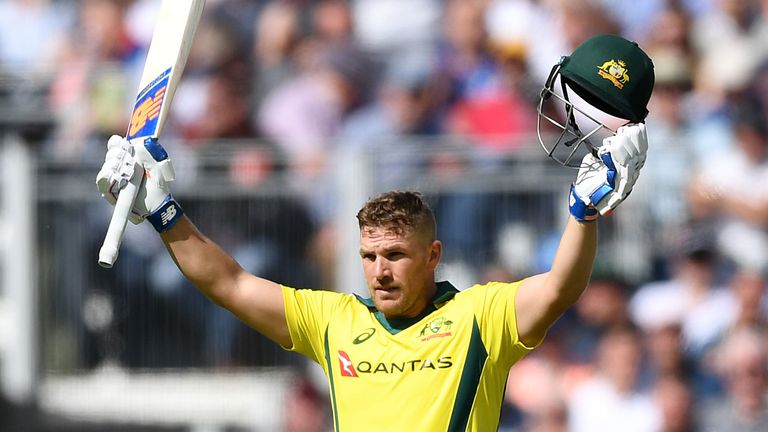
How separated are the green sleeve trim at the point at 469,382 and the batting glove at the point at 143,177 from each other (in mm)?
1210

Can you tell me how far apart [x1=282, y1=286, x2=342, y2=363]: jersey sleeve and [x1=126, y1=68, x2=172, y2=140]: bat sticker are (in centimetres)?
79

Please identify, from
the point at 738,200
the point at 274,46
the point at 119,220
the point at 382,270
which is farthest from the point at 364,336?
the point at 274,46

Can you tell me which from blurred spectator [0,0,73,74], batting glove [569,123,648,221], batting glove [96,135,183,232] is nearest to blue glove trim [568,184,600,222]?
batting glove [569,123,648,221]

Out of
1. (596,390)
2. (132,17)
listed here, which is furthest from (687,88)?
(132,17)

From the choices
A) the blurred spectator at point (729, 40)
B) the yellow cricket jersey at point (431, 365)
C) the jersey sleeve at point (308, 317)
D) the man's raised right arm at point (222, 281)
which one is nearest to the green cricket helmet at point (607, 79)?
the yellow cricket jersey at point (431, 365)

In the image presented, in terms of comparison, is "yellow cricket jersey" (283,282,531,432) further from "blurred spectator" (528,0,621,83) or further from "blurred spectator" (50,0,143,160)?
"blurred spectator" (528,0,621,83)

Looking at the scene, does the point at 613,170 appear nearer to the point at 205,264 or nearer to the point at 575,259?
the point at 575,259

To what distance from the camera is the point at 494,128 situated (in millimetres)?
10016

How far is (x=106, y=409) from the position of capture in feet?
30.2

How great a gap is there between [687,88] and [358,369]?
5.89 m

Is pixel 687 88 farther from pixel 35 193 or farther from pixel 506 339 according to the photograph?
pixel 506 339

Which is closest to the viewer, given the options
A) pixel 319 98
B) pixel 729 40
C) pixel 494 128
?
pixel 494 128

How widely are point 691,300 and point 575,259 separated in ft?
15.9

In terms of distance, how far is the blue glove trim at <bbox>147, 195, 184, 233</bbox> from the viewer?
5.00m
